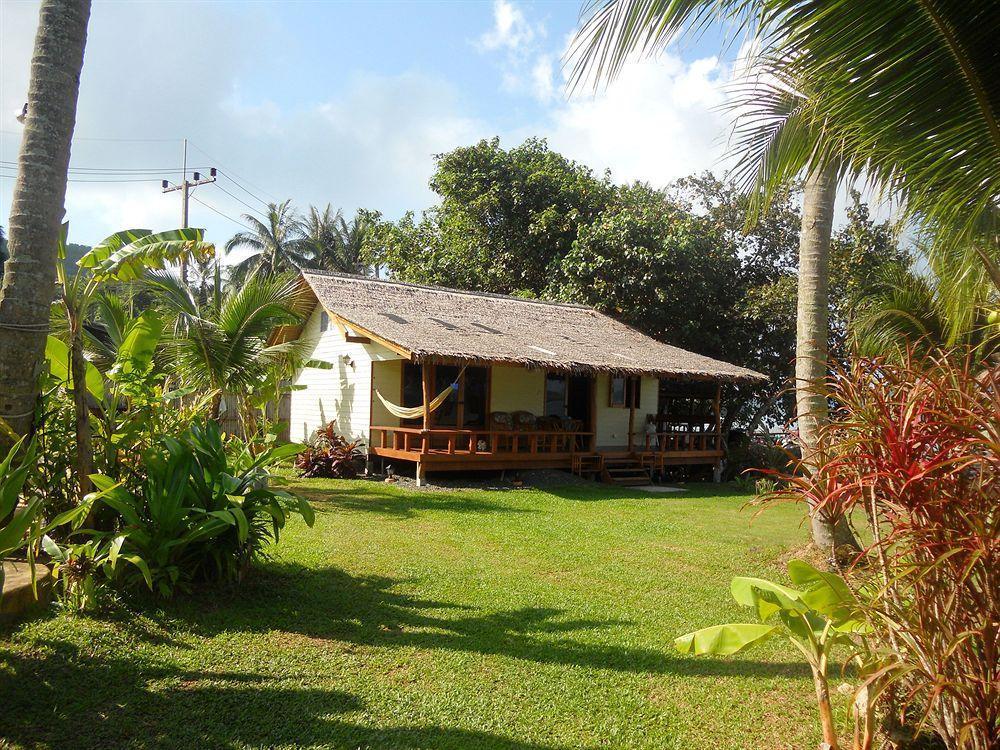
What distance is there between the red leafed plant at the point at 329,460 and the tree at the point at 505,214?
11095mm

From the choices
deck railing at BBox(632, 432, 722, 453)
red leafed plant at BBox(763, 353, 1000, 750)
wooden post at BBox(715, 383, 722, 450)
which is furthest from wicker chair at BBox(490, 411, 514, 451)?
red leafed plant at BBox(763, 353, 1000, 750)

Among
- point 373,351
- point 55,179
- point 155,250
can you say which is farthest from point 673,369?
point 55,179

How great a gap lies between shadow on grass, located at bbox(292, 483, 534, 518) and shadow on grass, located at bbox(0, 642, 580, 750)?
19.1ft

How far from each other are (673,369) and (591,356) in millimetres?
1878

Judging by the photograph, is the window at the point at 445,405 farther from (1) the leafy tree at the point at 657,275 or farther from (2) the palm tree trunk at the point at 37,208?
(2) the palm tree trunk at the point at 37,208

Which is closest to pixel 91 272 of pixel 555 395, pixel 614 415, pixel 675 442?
pixel 555 395

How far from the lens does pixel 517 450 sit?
1404 cm

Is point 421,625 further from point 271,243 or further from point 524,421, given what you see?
point 271,243

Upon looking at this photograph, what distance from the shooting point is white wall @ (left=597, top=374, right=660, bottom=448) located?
17.0 m

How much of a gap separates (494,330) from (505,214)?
393 inches

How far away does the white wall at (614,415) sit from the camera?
669 inches

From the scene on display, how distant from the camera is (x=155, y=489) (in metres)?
4.81

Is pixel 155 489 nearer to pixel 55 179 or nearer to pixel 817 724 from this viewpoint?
pixel 55 179

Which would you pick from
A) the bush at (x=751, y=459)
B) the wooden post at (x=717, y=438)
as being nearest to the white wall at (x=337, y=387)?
the wooden post at (x=717, y=438)
